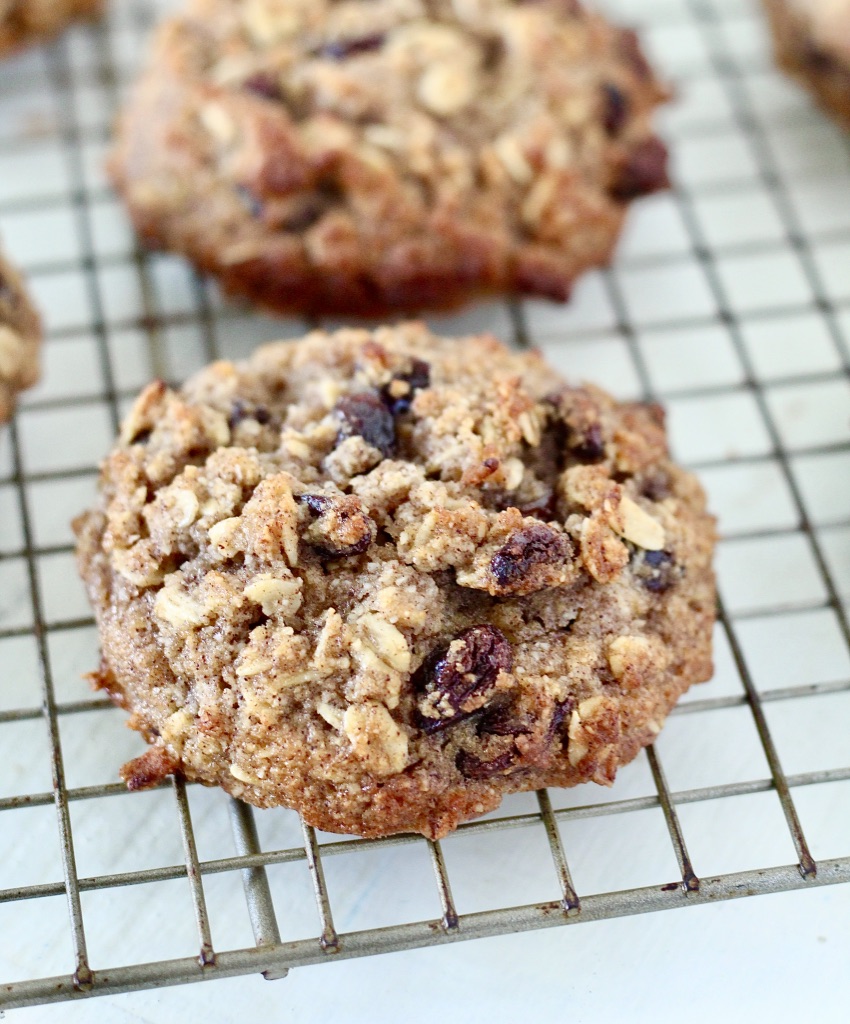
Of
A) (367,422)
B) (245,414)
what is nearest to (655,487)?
(367,422)

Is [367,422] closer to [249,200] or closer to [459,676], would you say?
[459,676]

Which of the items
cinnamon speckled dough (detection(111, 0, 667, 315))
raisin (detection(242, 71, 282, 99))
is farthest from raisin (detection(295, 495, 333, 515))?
raisin (detection(242, 71, 282, 99))

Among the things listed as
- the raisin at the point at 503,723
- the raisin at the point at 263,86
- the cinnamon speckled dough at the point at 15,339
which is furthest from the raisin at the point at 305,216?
the raisin at the point at 503,723

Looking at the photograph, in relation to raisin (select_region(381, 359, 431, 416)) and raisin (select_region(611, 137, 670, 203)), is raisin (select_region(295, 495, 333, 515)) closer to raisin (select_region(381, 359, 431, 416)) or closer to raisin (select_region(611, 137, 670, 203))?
raisin (select_region(381, 359, 431, 416))

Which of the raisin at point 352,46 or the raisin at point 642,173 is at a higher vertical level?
the raisin at point 352,46

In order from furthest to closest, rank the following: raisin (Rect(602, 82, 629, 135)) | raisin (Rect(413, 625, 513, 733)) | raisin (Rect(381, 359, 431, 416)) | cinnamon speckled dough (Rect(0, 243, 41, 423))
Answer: raisin (Rect(602, 82, 629, 135)) → cinnamon speckled dough (Rect(0, 243, 41, 423)) → raisin (Rect(381, 359, 431, 416)) → raisin (Rect(413, 625, 513, 733))

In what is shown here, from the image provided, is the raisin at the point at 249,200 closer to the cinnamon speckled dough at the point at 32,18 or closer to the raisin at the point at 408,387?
the raisin at the point at 408,387

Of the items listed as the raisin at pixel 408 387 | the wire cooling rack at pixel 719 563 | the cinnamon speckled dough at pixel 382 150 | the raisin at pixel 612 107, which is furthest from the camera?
the raisin at pixel 612 107
